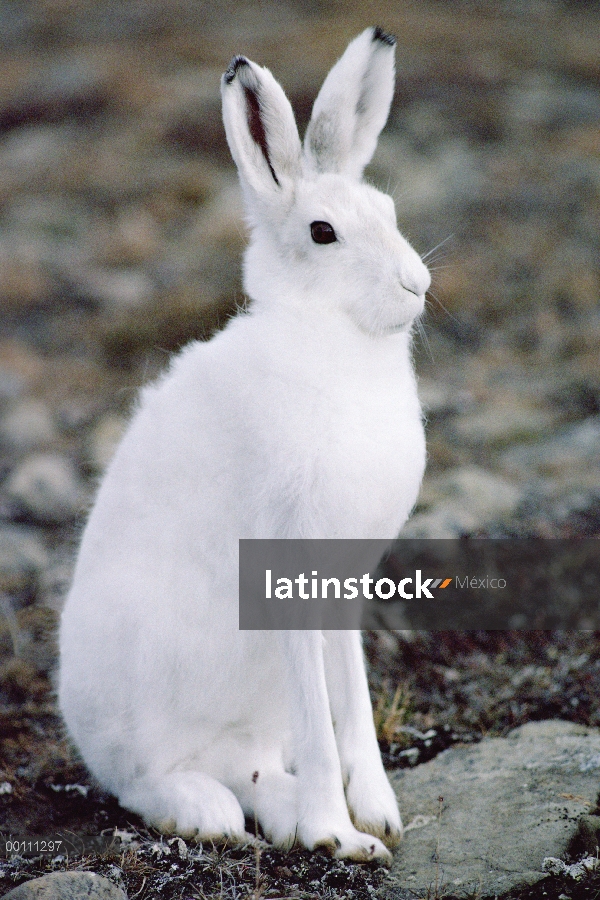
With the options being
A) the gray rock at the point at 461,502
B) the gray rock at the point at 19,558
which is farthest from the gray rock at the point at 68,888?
the gray rock at the point at 461,502

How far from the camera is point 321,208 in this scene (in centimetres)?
281

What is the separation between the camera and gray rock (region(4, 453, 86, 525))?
613cm

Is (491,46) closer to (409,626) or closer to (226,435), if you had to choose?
(409,626)

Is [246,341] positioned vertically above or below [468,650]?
above

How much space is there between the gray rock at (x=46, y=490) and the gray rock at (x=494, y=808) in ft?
11.3

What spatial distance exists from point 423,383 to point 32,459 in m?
3.19

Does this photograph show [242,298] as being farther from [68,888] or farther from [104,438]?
[68,888]

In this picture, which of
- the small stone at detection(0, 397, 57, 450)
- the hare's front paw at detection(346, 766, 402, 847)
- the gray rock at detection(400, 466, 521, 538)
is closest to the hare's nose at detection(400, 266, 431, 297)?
the hare's front paw at detection(346, 766, 402, 847)

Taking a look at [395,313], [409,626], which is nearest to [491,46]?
[409,626]

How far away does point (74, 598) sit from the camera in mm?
3227

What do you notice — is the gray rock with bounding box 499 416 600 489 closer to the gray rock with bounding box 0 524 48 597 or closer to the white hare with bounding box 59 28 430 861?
the gray rock with bounding box 0 524 48 597

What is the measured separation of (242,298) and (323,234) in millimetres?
5159

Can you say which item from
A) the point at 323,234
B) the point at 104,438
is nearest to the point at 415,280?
the point at 323,234

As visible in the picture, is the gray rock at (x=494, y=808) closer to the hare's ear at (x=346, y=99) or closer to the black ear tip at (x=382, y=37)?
the hare's ear at (x=346, y=99)
